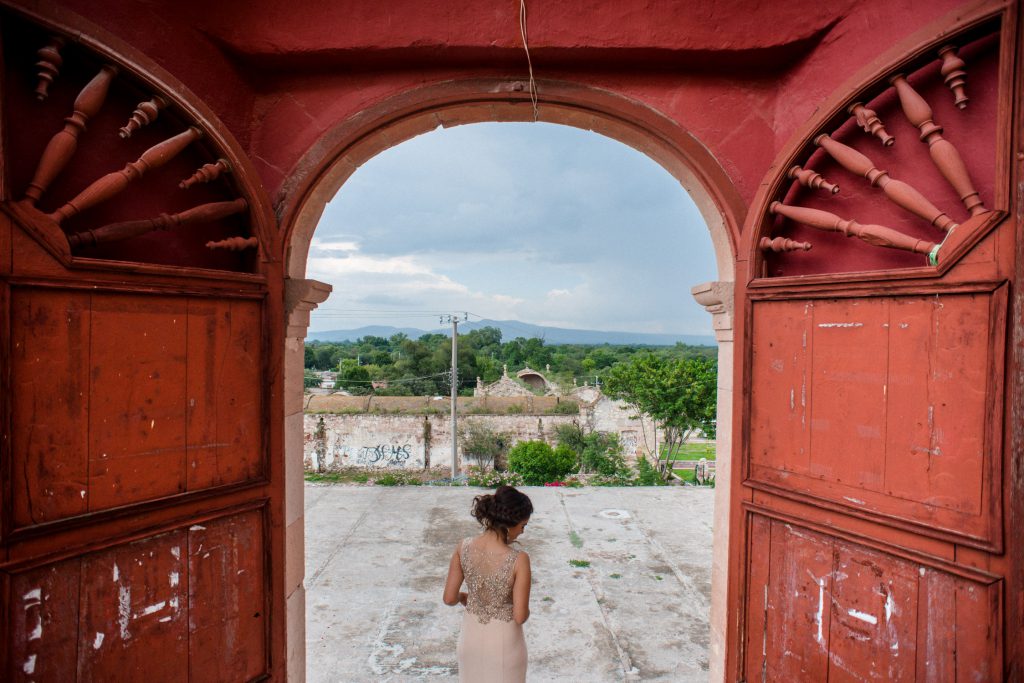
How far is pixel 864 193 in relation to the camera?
192 cm

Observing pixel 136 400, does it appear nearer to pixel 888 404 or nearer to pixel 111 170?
pixel 111 170

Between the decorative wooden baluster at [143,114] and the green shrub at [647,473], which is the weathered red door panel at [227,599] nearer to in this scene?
the decorative wooden baluster at [143,114]

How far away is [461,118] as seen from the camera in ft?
7.90

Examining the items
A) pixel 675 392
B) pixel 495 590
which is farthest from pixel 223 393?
pixel 675 392

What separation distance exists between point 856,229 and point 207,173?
2567 mm

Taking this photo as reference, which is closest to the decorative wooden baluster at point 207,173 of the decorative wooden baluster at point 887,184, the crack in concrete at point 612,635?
the decorative wooden baluster at point 887,184

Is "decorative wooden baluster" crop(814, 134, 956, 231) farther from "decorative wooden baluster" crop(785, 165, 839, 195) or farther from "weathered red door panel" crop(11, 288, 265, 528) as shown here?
"weathered red door panel" crop(11, 288, 265, 528)

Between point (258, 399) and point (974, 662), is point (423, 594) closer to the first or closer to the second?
point (258, 399)

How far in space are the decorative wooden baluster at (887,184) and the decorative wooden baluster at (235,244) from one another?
244 cm

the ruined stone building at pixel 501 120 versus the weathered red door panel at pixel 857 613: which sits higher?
the ruined stone building at pixel 501 120

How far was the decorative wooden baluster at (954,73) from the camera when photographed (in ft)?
5.20

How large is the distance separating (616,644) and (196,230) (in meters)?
3.57

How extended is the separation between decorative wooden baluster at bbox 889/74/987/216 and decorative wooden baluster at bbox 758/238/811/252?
468mm

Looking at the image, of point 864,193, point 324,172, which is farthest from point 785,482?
point 324,172
